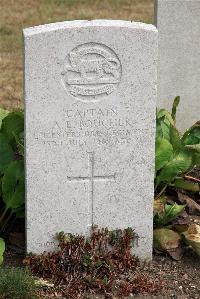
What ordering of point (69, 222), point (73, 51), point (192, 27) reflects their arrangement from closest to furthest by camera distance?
point (73, 51) < point (69, 222) < point (192, 27)

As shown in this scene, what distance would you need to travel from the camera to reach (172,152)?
5391mm

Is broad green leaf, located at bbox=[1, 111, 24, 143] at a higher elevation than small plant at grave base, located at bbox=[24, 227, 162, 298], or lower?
higher

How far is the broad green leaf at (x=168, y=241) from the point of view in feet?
16.9

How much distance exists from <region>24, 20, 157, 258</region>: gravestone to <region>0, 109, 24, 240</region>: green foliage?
0.83 feet

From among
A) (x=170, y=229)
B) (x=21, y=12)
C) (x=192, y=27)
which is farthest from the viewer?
(x=21, y=12)

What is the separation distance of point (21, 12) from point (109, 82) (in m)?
7.48

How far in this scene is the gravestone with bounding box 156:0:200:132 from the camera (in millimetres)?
6605

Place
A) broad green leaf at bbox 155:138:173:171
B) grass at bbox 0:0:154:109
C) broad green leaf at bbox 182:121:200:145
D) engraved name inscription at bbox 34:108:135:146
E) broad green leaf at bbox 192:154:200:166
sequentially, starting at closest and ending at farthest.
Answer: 1. engraved name inscription at bbox 34:108:135:146
2. broad green leaf at bbox 155:138:173:171
3. broad green leaf at bbox 192:154:200:166
4. broad green leaf at bbox 182:121:200:145
5. grass at bbox 0:0:154:109

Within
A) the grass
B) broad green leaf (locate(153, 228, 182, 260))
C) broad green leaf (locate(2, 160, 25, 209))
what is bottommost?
broad green leaf (locate(153, 228, 182, 260))

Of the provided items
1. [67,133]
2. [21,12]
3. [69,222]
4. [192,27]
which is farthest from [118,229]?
[21,12]

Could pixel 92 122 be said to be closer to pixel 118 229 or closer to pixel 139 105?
pixel 139 105

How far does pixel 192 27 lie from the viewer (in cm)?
668

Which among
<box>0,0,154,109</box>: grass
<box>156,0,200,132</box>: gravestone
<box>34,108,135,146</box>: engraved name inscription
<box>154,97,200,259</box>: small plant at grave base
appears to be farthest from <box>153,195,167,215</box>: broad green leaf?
<box>0,0,154,109</box>: grass

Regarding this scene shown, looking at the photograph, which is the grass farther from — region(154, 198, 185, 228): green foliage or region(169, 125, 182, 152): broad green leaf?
region(154, 198, 185, 228): green foliage
